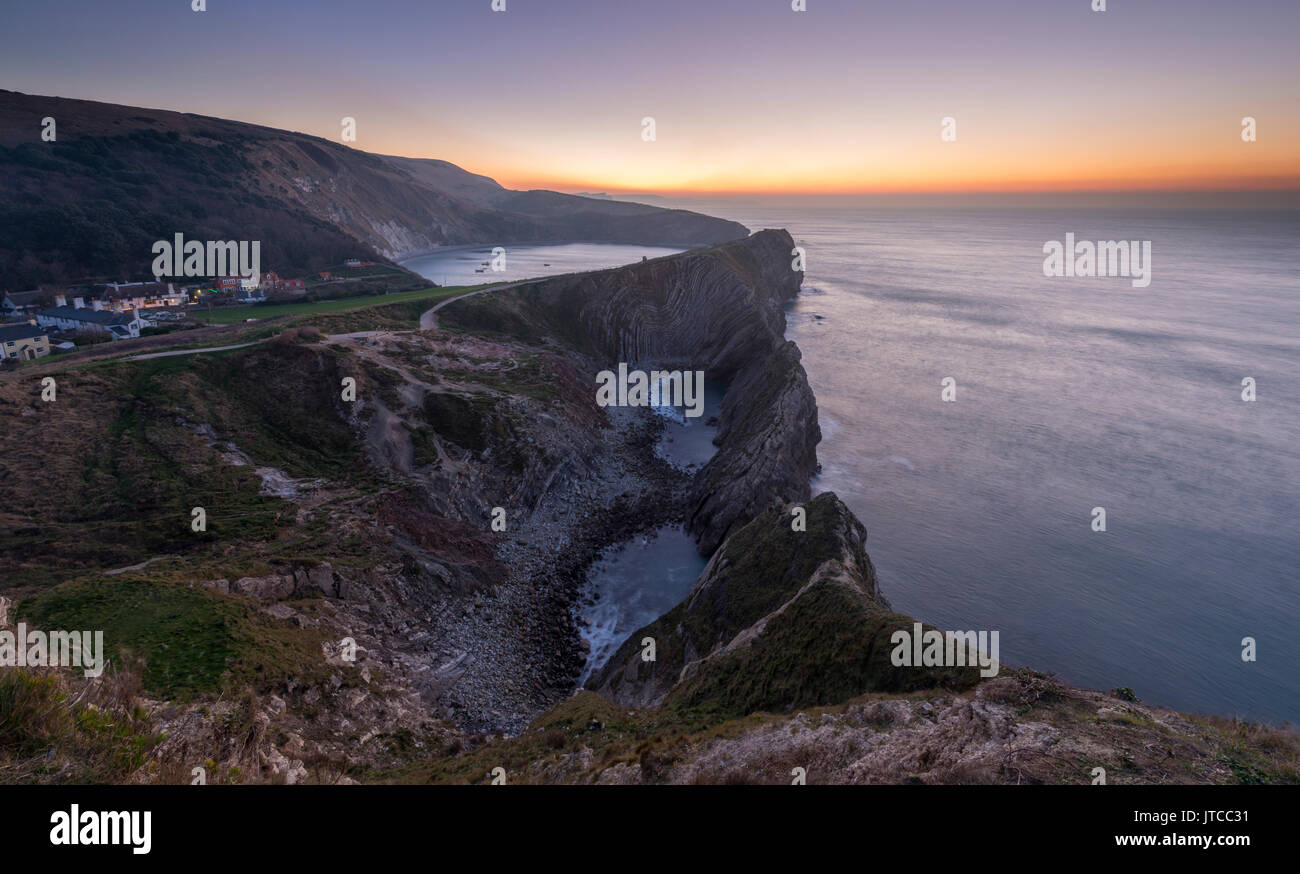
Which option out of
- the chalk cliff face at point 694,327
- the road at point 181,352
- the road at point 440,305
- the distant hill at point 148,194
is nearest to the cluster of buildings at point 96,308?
the distant hill at point 148,194

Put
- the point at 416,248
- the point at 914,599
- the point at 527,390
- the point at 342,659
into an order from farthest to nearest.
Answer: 1. the point at 416,248
2. the point at 527,390
3. the point at 914,599
4. the point at 342,659

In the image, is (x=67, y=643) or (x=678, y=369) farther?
(x=678, y=369)

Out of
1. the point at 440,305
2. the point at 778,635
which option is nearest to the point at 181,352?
the point at 440,305

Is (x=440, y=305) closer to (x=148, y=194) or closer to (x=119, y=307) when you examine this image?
(x=119, y=307)

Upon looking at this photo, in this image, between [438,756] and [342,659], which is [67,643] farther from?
[438,756]

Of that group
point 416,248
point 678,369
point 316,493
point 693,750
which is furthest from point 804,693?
point 416,248

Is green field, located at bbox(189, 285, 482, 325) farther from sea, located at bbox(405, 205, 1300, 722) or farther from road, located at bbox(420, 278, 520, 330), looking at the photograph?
sea, located at bbox(405, 205, 1300, 722)

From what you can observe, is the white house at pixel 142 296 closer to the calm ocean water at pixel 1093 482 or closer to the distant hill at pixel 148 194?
the distant hill at pixel 148 194

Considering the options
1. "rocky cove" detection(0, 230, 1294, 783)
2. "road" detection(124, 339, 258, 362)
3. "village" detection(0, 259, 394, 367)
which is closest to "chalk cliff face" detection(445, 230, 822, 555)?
"rocky cove" detection(0, 230, 1294, 783)
